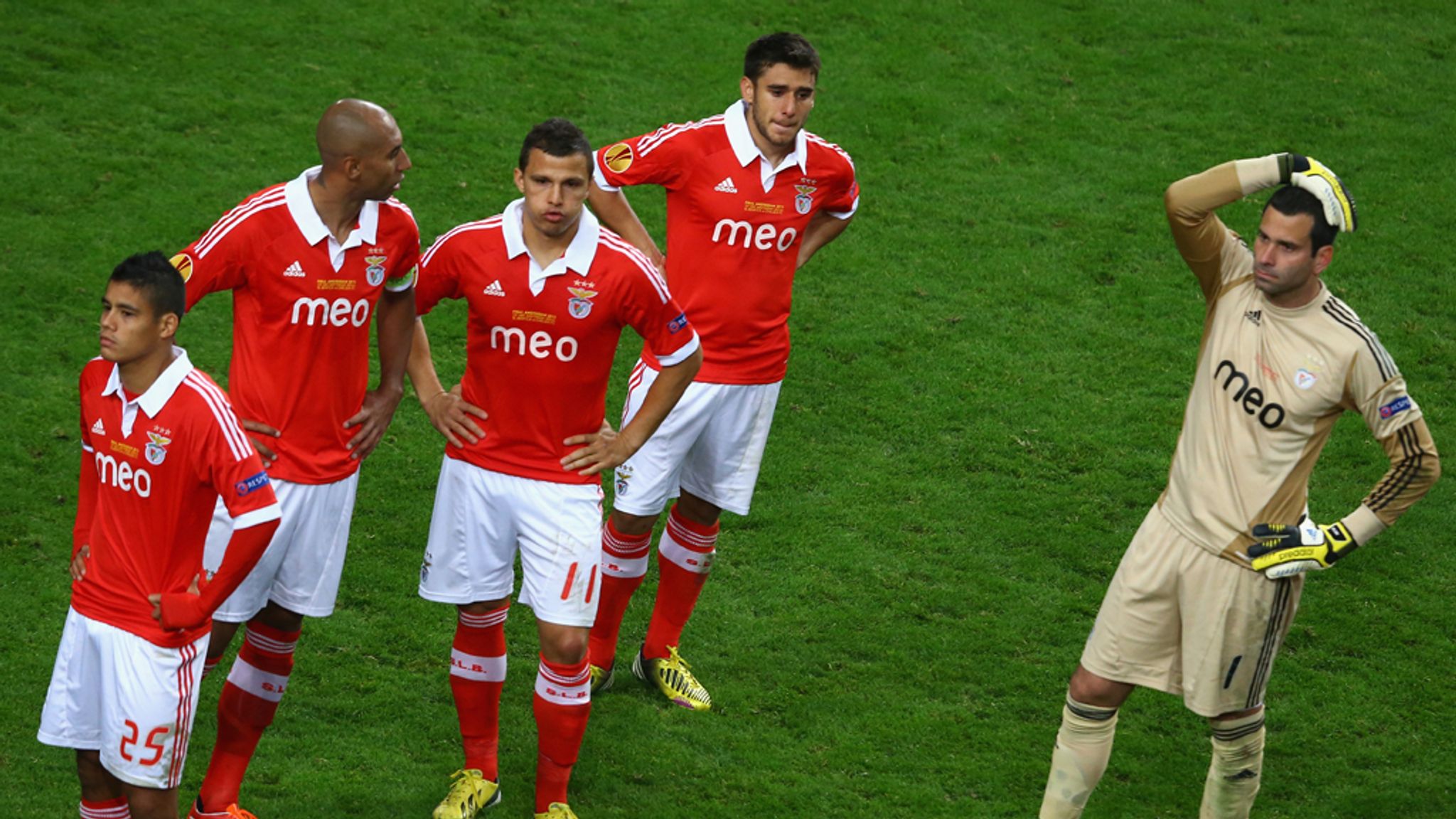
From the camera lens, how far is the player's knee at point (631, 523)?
6.66 metres

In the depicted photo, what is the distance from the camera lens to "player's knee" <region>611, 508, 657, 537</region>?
666cm

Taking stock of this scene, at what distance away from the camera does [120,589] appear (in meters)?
4.69

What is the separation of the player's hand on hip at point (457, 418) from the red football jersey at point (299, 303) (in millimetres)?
311

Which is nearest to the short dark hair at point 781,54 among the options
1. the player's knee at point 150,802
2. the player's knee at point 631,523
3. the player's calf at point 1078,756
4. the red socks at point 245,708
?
the player's knee at point 631,523

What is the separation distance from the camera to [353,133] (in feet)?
17.0

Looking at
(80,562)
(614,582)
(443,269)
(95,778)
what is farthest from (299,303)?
(614,582)

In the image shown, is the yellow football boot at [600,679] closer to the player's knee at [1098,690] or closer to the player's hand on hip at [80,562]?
the player's knee at [1098,690]

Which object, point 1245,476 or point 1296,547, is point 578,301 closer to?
point 1245,476

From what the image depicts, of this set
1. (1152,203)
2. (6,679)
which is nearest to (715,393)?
(6,679)

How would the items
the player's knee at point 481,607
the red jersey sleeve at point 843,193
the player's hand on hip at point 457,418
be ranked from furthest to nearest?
the red jersey sleeve at point 843,193, the player's knee at point 481,607, the player's hand on hip at point 457,418

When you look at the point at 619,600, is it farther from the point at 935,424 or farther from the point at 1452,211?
the point at 1452,211

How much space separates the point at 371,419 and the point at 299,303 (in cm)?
55

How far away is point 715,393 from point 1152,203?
18.3ft

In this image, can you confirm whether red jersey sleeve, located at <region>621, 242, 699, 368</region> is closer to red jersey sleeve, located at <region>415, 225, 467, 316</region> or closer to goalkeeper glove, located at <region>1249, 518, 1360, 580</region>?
red jersey sleeve, located at <region>415, 225, 467, 316</region>
